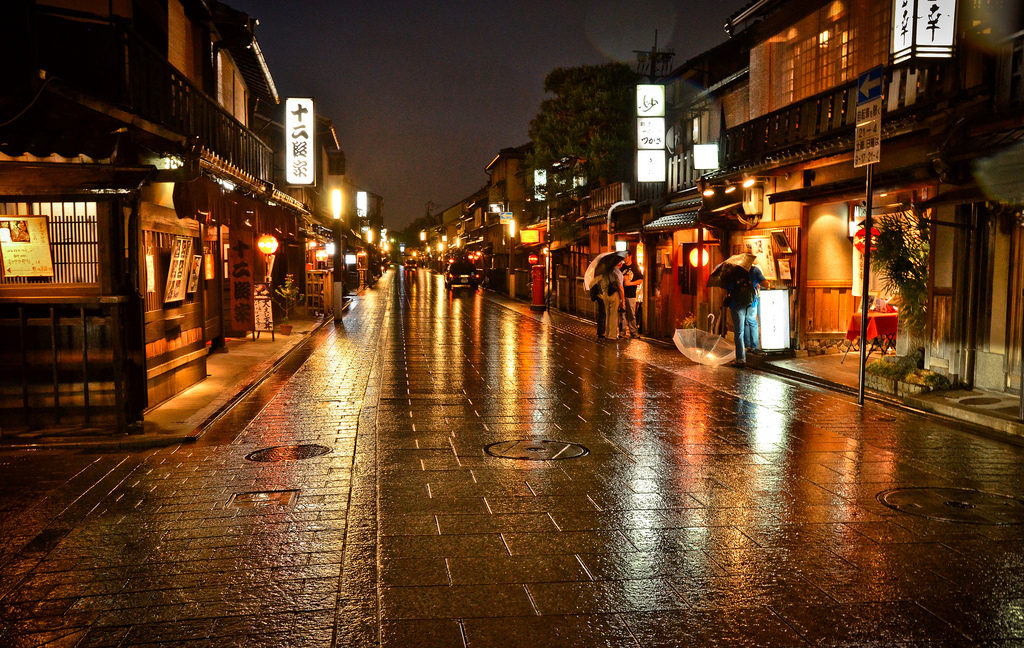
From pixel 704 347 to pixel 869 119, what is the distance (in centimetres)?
726

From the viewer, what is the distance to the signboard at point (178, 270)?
1306cm

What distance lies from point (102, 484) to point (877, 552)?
23.4ft

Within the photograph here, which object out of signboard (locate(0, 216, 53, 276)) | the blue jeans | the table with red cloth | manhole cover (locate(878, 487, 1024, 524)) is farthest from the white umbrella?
manhole cover (locate(878, 487, 1024, 524))

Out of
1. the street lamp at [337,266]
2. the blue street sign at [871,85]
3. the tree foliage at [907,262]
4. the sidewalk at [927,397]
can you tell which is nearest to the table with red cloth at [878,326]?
the sidewalk at [927,397]

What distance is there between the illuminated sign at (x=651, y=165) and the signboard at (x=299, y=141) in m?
11.1

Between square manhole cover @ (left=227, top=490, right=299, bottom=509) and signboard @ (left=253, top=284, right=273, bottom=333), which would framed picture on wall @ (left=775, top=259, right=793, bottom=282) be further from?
square manhole cover @ (left=227, top=490, right=299, bottom=509)

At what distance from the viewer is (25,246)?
1002 centimetres

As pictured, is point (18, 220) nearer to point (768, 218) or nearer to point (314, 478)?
point (314, 478)

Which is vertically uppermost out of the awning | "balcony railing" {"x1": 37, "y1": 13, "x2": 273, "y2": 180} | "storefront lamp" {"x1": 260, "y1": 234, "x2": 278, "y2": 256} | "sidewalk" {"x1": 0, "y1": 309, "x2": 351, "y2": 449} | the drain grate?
"balcony railing" {"x1": 37, "y1": 13, "x2": 273, "y2": 180}

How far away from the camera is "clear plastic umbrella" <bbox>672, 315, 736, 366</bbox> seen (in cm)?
1770

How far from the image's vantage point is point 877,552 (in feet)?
19.2

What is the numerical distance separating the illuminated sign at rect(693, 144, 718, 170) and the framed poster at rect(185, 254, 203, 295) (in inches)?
549

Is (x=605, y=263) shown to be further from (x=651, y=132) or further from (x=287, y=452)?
(x=287, y=452)

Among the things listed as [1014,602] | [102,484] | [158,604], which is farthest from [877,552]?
[102,484]
